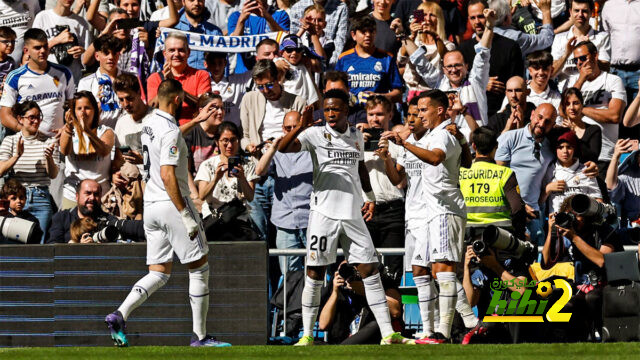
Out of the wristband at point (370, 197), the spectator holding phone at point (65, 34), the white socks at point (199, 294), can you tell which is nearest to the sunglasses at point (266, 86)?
the wristband at point (370, 197)

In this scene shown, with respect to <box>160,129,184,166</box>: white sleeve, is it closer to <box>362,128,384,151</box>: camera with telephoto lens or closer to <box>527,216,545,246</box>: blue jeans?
<box>362,128,384,151</box>: camera with telephoto lens

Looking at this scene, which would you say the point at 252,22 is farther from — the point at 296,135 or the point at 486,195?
the point at 486,195

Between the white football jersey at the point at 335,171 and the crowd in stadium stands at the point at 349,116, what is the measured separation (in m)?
0.13

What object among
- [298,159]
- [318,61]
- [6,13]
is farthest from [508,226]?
[6,13]

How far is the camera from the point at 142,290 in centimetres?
976

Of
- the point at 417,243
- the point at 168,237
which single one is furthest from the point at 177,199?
the point at 417,243

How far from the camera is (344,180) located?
10.4m

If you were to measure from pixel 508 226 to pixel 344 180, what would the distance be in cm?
189

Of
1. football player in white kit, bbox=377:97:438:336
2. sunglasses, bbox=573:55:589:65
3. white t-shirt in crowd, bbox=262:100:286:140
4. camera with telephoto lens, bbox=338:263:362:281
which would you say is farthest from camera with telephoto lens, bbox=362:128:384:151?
sunglasses, bbox=573:55:589:65

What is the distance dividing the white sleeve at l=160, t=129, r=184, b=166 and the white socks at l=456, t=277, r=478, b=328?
120 inches

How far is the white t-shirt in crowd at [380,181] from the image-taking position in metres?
12.3

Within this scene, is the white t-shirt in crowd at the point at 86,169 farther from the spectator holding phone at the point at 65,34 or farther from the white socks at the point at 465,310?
the white socks at the point at 465,310

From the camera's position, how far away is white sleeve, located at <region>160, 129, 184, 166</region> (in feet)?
32.0

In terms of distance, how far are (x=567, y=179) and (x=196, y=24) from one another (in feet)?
17.7
